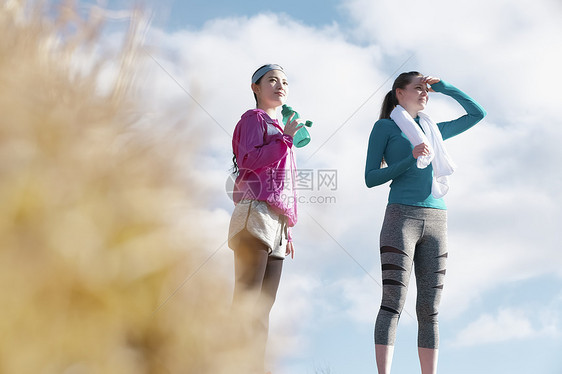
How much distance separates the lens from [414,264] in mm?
1724

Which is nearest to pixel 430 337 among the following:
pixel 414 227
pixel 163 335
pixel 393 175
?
pixel 414 227

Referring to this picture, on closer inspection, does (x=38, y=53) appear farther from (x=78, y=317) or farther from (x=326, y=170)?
(x=326, y=170)

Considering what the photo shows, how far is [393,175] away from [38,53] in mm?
1446

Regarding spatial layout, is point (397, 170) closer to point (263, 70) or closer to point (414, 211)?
point (414, 211)

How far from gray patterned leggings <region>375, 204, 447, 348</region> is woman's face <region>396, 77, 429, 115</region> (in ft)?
1.26

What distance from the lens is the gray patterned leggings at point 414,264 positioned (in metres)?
1.58

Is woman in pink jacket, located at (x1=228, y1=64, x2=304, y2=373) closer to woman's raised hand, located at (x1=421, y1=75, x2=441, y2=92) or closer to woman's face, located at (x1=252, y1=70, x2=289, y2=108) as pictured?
woman's face, located at (x1=252, y1=70, x2=289, y2=108)

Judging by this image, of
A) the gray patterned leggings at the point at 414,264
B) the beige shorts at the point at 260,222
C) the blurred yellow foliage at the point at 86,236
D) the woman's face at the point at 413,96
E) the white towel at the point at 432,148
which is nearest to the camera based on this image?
the blurred yellow foliage at the point at 86,236

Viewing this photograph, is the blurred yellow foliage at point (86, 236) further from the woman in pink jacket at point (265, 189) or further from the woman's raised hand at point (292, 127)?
the woman's raised hand at point (292, 127)

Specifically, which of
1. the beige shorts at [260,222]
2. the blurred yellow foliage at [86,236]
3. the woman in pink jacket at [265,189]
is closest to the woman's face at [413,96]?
the woman in pink jacket at [265,189]

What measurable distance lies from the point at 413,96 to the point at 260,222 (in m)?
0.80

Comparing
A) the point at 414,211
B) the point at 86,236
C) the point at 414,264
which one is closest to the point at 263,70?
the point at 414,211

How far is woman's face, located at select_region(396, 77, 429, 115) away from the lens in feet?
6.07

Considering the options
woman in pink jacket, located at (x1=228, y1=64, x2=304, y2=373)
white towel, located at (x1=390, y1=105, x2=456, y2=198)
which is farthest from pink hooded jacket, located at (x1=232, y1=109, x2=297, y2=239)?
white towel, located at (x1=390, y1=105, x2=456, y2=198)
